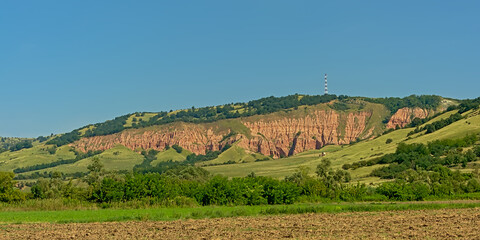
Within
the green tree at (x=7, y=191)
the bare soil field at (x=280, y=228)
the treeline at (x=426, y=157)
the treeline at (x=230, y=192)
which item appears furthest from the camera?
the treeline at (x=426, y=157)

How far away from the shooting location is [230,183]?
226 ft

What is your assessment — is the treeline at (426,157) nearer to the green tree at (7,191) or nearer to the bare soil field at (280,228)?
the bare soil field at (280,228)

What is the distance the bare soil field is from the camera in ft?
114

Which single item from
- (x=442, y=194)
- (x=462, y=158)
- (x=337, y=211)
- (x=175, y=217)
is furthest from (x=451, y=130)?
(x=175, y=217)

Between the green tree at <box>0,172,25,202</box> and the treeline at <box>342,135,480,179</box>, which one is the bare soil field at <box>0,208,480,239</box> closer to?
the green tree at <box>0,172,25,202</box>

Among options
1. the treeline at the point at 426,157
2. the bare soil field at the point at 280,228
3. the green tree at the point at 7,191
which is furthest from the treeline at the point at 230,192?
the treeline at the point at 426,157

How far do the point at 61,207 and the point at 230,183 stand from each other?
19836 mm

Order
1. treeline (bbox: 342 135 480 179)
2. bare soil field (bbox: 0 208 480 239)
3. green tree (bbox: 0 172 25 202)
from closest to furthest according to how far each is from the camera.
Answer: bare soil field (bbox: 0 208 480 239), green tree (bbox: 0 172 25 202), treeline (bbox: 342 135 480 179)

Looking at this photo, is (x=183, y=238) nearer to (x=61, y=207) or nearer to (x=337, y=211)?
(x=337, y=211)

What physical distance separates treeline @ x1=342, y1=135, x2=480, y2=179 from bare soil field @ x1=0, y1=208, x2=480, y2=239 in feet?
248

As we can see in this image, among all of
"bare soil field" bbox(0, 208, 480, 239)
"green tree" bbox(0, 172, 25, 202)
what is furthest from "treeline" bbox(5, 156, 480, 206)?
"bare soil field" bbox(0, 208, 480, 239)

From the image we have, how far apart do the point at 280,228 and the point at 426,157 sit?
102709mm

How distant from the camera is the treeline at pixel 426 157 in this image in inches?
4889

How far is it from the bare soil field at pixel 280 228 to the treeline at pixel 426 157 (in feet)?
248
